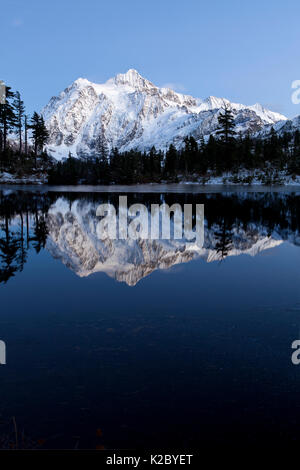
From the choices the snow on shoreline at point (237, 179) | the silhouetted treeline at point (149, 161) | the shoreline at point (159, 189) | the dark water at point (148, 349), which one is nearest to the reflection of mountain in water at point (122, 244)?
the dark water at point (148, 349)

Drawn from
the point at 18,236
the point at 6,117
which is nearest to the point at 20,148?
the point at 6,117

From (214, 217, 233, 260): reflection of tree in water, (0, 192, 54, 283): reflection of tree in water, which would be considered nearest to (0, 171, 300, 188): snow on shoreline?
(0, 192, 54, 283): reflection of tree in water

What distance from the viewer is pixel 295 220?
77.0 ft

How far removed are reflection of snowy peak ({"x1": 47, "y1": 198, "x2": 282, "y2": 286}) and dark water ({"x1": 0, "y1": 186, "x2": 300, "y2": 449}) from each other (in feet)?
0.41

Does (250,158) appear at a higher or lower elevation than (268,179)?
higher

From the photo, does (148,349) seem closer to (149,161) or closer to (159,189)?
(159,189)

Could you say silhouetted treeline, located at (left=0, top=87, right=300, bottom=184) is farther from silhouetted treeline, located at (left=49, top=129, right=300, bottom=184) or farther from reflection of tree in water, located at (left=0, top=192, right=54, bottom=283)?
reflection of tree in water, located at (left=0, top=192, right=54, bottom=283)

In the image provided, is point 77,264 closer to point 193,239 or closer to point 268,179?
point 193,239

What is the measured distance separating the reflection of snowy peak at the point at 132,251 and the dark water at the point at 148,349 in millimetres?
124

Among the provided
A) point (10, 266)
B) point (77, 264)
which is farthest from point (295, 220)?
point (10, 266)

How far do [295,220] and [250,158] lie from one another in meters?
78.0

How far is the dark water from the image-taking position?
459 cm

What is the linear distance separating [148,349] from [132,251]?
8.22 meters

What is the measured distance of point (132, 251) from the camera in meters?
14.6
